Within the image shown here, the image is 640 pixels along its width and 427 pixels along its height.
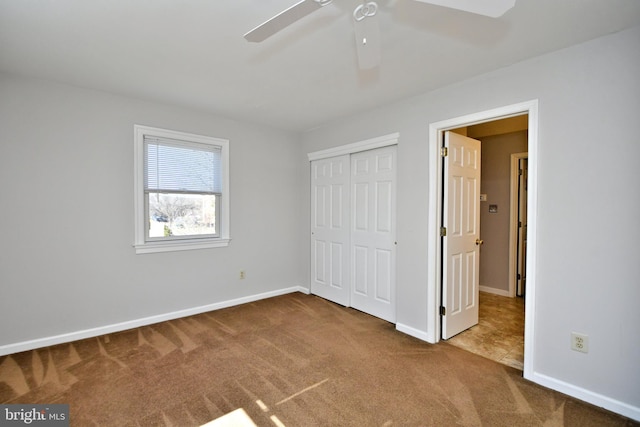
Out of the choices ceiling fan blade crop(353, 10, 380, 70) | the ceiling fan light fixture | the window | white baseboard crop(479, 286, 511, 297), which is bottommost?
white baseboard crop(479, 286, 511, 297)

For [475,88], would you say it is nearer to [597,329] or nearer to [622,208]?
[622,208]

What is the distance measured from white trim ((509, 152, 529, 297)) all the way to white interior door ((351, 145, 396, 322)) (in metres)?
2.23

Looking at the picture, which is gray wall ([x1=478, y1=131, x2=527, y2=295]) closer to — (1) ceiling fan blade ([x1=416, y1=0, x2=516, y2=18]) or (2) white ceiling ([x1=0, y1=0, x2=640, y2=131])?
(2) white ceiling ([x1=0, y1=0, x2=640, y2=131])

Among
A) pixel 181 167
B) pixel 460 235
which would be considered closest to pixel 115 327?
pixel 181 167

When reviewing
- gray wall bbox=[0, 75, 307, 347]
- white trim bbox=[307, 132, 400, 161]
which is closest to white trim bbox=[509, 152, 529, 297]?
white trim bbox=[307, 132, 400, 161]

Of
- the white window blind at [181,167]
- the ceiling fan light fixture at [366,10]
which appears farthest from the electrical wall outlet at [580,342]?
the white window blind at [181,167]

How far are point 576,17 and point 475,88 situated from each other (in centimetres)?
84

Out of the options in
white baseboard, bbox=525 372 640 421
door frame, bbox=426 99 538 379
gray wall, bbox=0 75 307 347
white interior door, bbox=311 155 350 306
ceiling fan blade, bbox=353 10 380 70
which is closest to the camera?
ceiling fan blade, bbox=353 10 380 70

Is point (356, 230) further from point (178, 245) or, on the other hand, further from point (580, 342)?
point (580, 342)

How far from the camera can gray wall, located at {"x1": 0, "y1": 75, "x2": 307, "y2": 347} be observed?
2639 millimetres

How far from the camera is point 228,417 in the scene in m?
1.88

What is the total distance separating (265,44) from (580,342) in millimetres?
3016

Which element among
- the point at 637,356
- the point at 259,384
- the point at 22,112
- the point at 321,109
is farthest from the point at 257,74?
the point at 637,356

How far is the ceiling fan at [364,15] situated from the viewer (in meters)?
1.21
